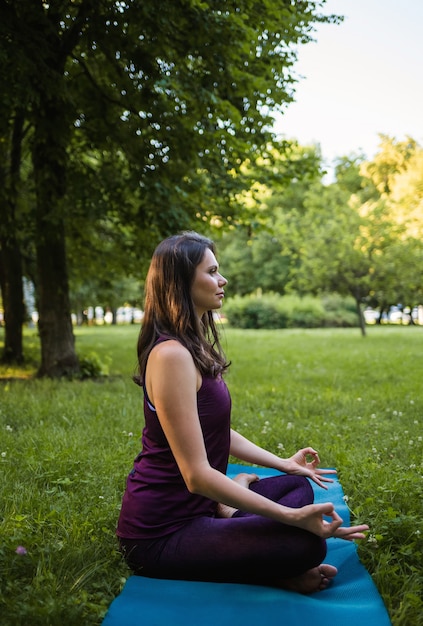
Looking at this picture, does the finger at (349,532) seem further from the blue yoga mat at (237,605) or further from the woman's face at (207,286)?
the woman's face at (207,286)

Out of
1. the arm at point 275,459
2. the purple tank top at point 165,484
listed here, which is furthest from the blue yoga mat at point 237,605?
the arm at point 275,459

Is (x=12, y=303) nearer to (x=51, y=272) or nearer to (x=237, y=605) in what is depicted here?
(x=51, y=272)

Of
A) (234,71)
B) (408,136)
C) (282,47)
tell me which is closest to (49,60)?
(234,71)

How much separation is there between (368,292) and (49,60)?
51.3 feet

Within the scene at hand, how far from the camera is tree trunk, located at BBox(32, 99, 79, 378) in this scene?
911 centimetres

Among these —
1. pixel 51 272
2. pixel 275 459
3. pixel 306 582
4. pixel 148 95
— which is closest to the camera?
pixel 306 582

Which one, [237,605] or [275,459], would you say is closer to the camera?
[237,605]

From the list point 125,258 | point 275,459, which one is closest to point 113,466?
point 275,459

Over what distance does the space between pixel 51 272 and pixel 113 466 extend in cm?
569

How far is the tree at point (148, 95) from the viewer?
7215 millimetres

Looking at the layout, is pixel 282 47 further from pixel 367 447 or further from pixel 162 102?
pixel 367 447

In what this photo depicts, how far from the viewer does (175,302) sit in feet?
9.48

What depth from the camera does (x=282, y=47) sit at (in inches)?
371

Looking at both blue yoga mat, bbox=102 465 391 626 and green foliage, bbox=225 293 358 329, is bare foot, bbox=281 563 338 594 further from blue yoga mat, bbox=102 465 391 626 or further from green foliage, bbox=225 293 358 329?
green foliage, bbox=225 293 358 329
